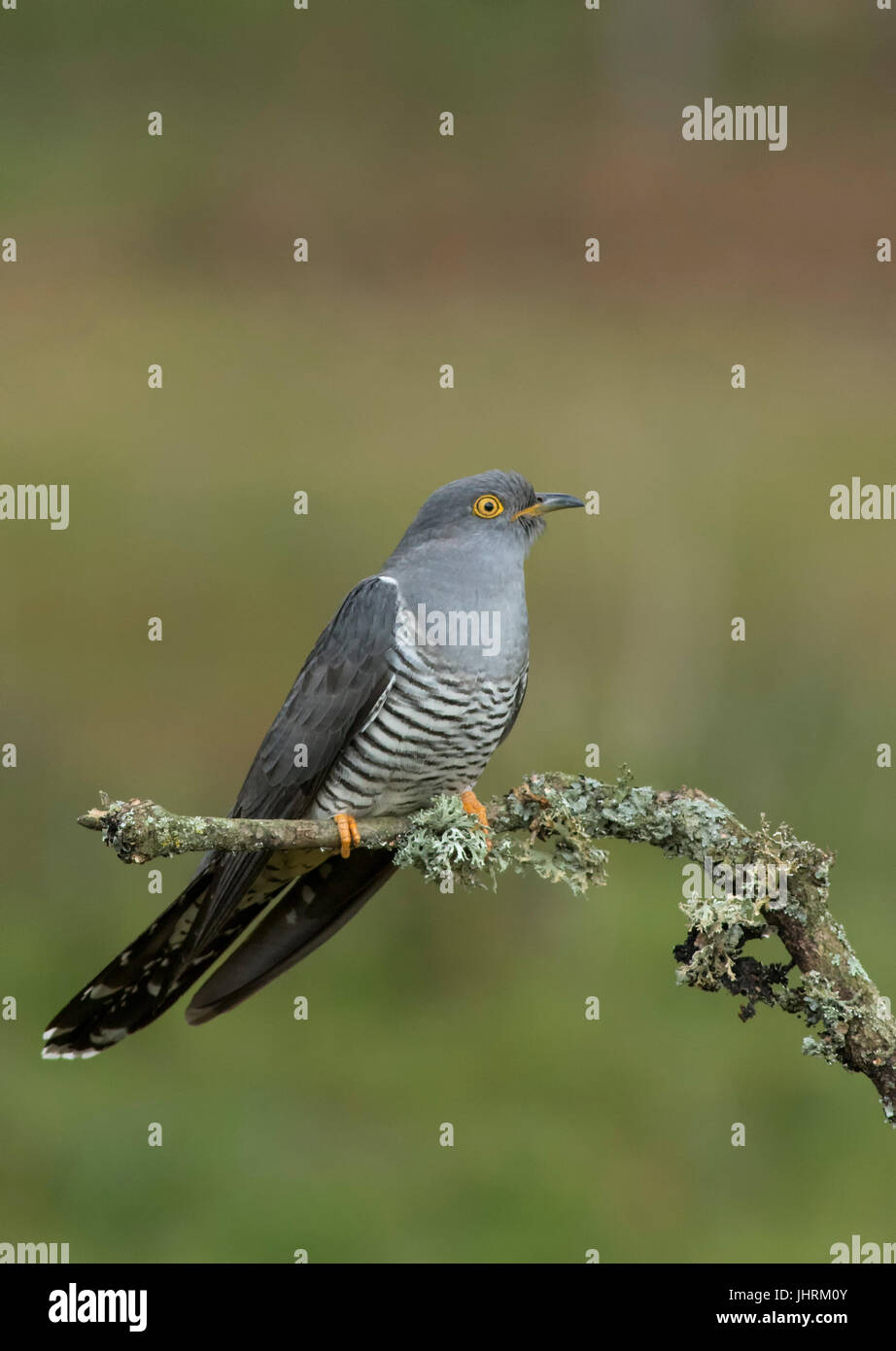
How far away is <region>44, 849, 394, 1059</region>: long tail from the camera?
2875 mm

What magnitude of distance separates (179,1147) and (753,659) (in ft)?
10.7

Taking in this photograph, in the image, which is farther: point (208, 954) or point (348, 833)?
point (208, 954)

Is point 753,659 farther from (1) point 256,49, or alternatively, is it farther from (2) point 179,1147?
(1) point 256,49

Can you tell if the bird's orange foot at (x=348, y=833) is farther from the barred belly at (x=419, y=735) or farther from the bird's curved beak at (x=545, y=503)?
the bird's curved beak at (x=545, y=503)

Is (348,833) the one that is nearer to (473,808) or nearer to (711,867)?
(473,808)

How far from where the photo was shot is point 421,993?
18.8ft

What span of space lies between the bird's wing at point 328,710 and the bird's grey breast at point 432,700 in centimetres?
3

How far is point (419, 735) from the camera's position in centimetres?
292

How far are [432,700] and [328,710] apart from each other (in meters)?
0.21

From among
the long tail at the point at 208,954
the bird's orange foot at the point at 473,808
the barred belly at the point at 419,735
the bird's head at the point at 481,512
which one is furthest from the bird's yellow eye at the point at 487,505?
the long tail at the point at 208,954

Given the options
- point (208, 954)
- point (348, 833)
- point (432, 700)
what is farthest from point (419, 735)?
point (208, 954)

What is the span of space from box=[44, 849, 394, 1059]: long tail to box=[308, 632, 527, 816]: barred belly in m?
0.14

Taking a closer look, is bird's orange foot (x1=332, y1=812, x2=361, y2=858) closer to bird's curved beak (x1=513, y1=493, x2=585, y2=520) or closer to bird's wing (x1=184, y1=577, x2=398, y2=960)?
bird's wing (x1=184, y1=577, x2=398, y2=960)

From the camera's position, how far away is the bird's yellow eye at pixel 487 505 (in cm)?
295
